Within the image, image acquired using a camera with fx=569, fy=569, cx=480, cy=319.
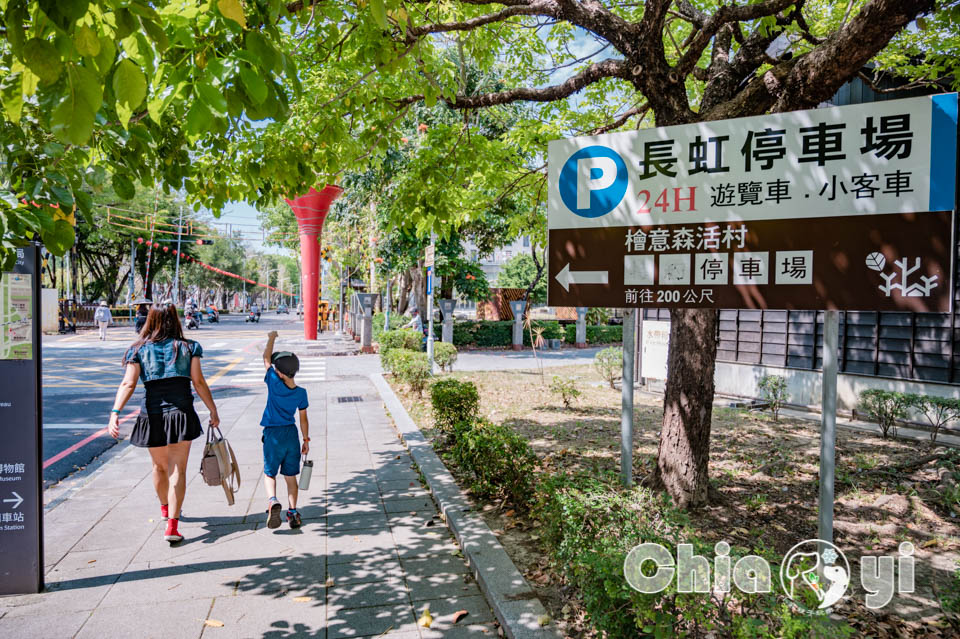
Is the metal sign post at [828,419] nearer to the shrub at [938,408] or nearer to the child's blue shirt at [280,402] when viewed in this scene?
the child's blue shirt at [280,402]

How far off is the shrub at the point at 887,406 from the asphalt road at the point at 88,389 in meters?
11.1

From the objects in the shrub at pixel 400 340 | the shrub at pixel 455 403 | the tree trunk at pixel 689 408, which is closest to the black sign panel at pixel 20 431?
the shrub at pixel 455 403

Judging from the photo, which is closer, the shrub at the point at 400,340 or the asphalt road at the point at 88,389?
the asphalt road at the point at 88,389

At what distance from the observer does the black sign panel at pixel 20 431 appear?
12.4 ft

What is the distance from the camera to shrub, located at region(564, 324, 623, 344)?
28.9 meters

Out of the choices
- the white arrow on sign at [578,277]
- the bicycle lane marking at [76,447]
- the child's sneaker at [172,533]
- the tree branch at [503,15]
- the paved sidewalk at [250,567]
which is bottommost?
the bicycle lane marking at [76,447]

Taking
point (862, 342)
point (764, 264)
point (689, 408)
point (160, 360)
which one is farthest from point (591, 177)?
point (862, 342)

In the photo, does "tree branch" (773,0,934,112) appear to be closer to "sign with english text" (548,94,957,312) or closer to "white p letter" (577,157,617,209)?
"sign with english text" (548,94,957,312)

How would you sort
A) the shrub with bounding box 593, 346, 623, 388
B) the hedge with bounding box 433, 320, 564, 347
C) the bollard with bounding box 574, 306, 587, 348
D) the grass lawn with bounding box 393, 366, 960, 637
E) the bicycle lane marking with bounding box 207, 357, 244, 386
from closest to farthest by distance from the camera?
the grass lawn with bounding box 393, 366, 960, 637
the shrub with bounding box 593, 346, 623, 388
the bicycle lane marking with bounding box 207, 357, 244, 386
the hedge with bounding box 433, 320, 564, 347
the bollard with bounding box 574, 306, 587, 348

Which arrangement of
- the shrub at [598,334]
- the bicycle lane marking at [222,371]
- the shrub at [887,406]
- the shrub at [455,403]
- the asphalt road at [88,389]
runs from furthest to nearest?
1. the shrub at [598,334]
2. the bicycle lane marking at [222,371]
3. the shrub at [887,406]
4. the asphalt road at [88,389]
5. the shrub at [455,403]

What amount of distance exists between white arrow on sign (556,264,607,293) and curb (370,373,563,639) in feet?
6.70

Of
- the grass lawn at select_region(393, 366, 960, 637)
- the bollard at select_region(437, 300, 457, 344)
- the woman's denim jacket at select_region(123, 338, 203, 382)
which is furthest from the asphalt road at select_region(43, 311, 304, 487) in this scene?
the bollard at select_region(437, 300, 457, 344)

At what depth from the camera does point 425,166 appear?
705 cm

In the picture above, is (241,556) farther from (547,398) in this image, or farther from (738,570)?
(547,398)
